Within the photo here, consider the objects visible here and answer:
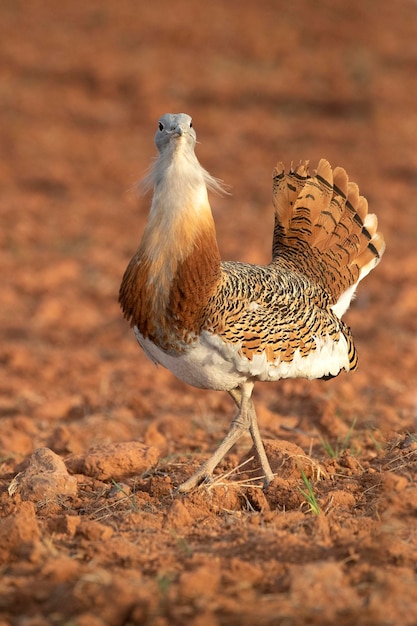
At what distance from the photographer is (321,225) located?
5.25 meters

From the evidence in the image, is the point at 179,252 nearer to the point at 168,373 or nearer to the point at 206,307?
the point at 206,307

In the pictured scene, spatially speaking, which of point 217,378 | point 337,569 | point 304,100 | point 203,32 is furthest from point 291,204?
point 203,32

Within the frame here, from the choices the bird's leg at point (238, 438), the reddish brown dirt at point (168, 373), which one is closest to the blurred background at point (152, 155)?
the reddish brown dirt at point (168, 373)

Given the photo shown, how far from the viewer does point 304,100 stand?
58.4ft

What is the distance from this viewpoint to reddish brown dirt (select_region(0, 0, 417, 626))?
3.21 meters

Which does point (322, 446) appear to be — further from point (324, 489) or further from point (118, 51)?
point (118, 51)

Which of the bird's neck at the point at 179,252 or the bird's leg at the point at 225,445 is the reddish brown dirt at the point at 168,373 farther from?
the bird's neck at the point at 179,252

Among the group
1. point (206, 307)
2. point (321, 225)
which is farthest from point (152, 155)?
point (206, 307)

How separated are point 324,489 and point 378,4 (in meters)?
21.5

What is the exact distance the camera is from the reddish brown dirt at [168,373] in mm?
3209

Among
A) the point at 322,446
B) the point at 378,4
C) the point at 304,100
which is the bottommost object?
the point at 322,446

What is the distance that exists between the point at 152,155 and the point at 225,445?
459 inches

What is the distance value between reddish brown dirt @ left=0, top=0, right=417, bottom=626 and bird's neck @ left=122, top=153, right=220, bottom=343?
66cm

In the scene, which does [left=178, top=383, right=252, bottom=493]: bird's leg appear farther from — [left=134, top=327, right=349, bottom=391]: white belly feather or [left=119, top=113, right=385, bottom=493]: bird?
[left=134, top=327, right=349, bottom=391]: white belly feather
